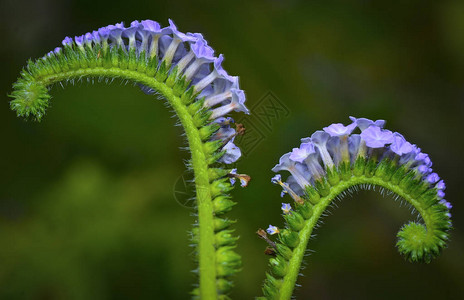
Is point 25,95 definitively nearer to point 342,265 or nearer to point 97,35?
point 97,35

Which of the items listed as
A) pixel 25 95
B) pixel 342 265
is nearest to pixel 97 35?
pixel 25 95

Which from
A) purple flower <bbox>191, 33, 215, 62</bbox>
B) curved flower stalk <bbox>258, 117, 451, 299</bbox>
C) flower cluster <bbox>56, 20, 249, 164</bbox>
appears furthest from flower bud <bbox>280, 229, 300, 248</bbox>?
purple flower <bbox>191, 33, 215, 62</bbox>

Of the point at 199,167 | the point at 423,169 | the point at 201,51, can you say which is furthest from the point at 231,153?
the point at 423,169

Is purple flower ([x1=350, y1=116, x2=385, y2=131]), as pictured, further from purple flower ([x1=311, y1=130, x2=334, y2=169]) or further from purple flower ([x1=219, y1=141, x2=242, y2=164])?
purple flower ([x1=219, y1=141, x2=242, y2=164])

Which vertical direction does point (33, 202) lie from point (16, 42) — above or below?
below

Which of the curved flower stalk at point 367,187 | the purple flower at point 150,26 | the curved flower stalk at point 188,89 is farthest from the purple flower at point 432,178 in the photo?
the purple flower at point 150,26

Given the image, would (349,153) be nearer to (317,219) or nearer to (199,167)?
(317,219)

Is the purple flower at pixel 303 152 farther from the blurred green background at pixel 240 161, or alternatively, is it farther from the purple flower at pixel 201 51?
the blurred green background at pixel 240 161
